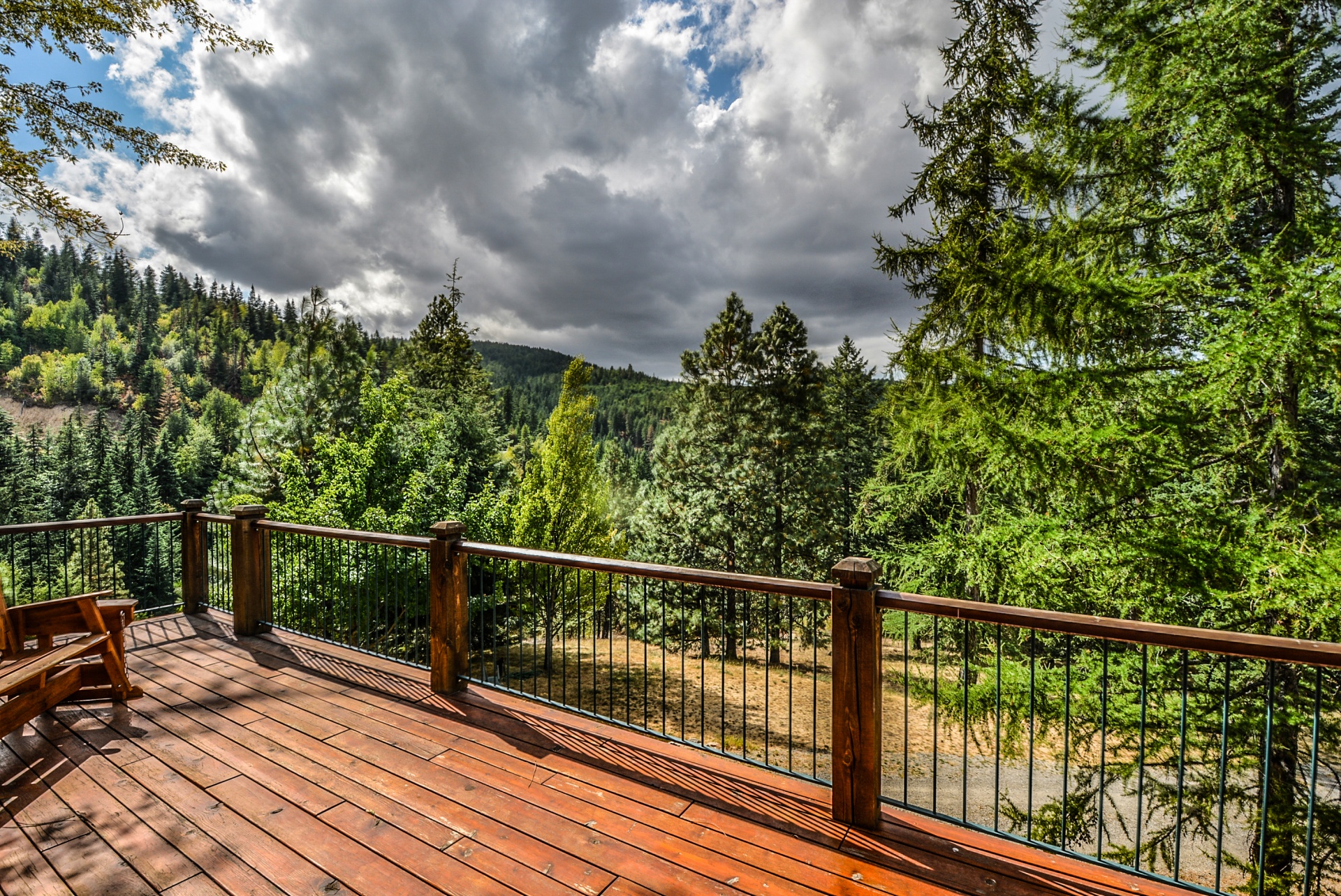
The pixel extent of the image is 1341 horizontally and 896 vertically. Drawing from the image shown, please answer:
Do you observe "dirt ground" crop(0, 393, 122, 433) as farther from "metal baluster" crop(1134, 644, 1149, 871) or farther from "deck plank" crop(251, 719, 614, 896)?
"metal baluster" crop(1134, 644, 1149, 871)

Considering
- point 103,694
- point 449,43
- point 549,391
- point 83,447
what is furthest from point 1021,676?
point 549,391

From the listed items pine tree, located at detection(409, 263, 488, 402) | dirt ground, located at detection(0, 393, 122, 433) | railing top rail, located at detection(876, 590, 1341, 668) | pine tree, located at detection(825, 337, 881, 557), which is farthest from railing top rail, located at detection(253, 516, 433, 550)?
dirt ground, located at detection(0, 393, 122, 433)

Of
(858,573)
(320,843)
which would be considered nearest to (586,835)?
(320,843)

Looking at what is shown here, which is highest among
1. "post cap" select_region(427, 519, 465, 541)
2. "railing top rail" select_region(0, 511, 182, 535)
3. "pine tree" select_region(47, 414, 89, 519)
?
"post cap" select_region(427, 519, 465, 541)

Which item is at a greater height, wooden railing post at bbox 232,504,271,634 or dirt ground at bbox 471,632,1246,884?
wooden railing post at bbox 232,504,271,634

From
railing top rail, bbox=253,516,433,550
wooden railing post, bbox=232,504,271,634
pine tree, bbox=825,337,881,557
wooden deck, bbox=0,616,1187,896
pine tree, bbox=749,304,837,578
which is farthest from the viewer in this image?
pine tree, bbox=825,337,881,557

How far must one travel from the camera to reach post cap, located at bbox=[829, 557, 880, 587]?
243cm

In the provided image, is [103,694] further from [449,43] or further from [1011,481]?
[449,43]

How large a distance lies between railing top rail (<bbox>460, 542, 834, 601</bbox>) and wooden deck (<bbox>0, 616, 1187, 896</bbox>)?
39.9 inches

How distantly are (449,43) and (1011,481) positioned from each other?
10.1 metres

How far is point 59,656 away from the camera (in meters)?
3.02

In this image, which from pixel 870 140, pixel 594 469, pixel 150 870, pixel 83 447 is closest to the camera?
pixel 150 870

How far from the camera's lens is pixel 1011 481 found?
19.0 feet

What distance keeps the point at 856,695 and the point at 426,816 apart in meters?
2.04
